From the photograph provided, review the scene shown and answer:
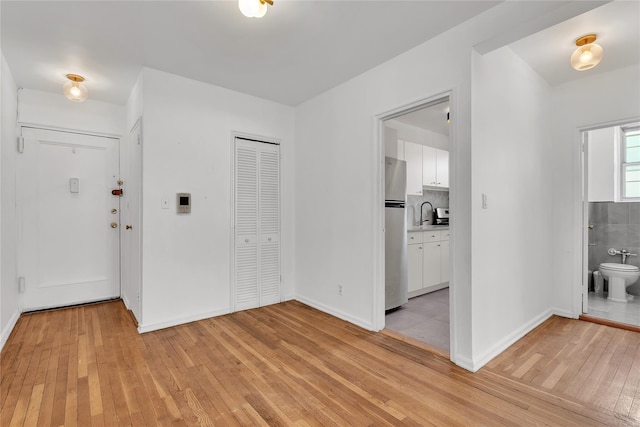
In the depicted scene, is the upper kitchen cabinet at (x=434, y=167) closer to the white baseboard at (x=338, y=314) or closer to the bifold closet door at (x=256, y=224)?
the bifold closet door at (x=256, y=224)

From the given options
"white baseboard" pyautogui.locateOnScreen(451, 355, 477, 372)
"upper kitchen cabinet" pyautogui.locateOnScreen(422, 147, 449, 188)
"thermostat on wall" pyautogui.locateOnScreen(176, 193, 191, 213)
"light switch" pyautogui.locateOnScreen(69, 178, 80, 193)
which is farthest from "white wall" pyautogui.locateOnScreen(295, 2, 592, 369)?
"light switch" pyautogui.locateOnScreen(69, 178, 80, 193)

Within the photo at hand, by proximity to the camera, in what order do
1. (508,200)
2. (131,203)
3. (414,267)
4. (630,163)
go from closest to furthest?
(508,200) → (131,203) → (414,267) → (630,163)

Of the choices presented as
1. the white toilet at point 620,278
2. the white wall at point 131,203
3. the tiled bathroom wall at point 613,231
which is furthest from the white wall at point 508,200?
the white wall at point 131,203

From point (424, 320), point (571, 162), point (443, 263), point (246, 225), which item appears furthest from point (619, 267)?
point (246, 225)

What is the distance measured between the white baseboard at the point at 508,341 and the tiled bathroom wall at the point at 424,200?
213cm

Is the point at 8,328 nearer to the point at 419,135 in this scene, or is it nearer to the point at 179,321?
the point at 179,321

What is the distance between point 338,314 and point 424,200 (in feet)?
9.25

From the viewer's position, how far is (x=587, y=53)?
2.34m

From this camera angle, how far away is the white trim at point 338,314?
2925mm

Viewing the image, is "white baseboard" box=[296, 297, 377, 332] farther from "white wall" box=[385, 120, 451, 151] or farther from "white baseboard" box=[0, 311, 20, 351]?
"white baseboard" box=[0, 311, 20, 351]

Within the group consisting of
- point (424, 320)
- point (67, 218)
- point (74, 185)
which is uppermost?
point (74, 185)

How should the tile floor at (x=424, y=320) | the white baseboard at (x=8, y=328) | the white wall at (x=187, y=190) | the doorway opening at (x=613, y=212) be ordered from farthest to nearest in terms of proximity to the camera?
the doorway opening at (x=613, y=212) < the white wall at (x=187, y=190) < the tile floor at (x=424, y=320) < the white baseboard at (x=8, y=328)

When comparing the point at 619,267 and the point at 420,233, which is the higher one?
the point at 420,233

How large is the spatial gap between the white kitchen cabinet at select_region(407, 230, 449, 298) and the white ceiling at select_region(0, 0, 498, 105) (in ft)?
7.83
